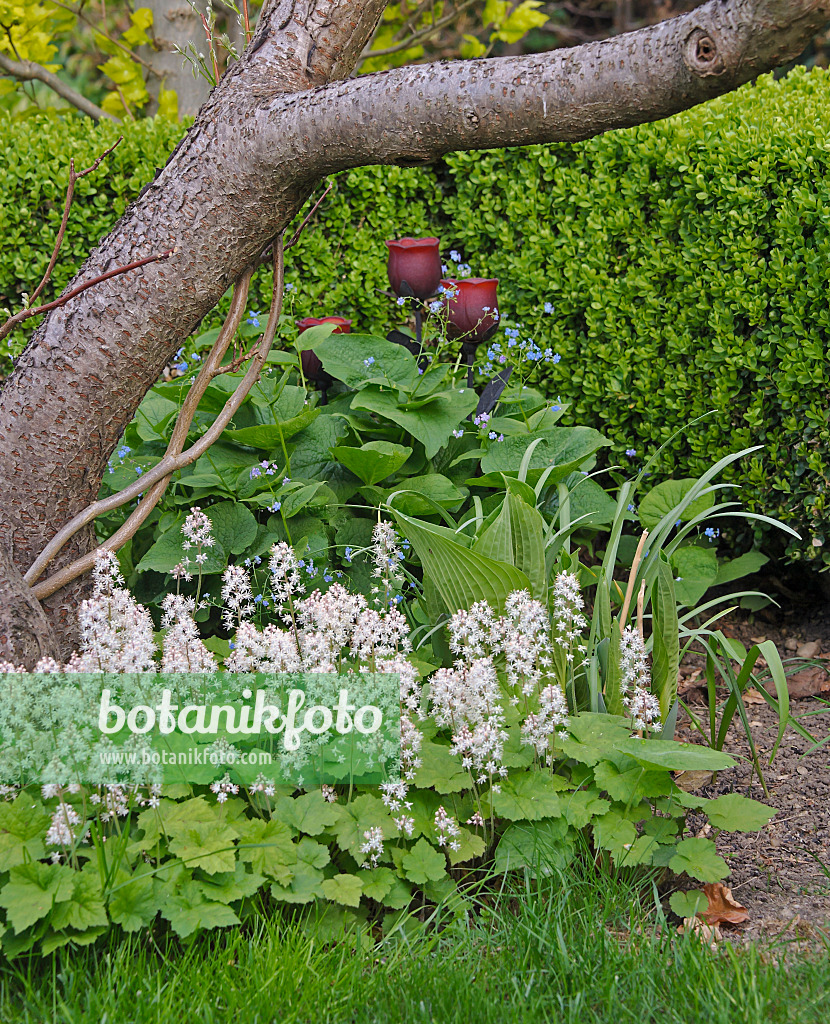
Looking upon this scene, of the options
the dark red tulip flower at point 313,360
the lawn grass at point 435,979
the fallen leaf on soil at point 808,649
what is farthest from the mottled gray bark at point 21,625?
the fallen leaf on soil at point 808,649

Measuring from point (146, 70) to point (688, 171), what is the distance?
393 centimetres

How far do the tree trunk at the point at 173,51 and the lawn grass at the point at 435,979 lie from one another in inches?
189

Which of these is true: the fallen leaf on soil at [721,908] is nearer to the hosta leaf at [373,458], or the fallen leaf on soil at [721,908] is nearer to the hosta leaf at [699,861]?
the hosta leaf at [699,861]

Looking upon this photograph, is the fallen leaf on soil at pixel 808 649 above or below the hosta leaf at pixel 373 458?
below

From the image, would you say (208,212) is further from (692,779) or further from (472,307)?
(692,779)

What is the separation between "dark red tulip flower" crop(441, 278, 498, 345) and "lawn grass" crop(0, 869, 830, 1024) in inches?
75.5

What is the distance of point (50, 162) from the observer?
13.4 ft

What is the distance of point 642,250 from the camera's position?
11.6ft

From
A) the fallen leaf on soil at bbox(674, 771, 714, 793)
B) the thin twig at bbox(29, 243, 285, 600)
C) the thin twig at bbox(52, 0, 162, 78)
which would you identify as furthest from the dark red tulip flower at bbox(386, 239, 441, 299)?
the thin twig at bbox(52, 0, 162, 78)

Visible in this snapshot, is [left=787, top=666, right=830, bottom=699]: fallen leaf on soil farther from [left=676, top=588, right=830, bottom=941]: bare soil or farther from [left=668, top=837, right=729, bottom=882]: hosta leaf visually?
[left=668, top=837, right=729, bottom=882]: hosta leaf

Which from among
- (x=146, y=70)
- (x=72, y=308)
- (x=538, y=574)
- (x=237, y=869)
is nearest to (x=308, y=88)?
(x=72, y=308)

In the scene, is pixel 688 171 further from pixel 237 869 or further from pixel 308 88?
pixel 237 869

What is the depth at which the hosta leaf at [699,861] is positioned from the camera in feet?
6.16

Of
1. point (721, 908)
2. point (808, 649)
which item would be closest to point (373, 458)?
point (721, 908)
